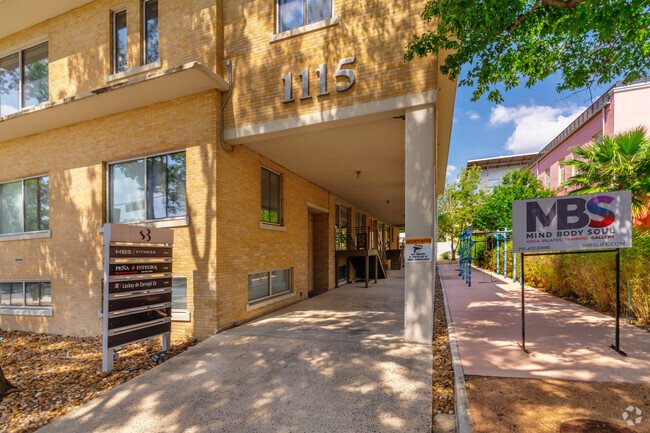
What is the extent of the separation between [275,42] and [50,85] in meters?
6.81

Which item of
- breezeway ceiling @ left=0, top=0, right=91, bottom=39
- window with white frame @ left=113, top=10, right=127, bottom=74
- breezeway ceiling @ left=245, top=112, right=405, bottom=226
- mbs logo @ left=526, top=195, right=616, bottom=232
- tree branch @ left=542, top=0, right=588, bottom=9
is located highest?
breezeway ceiling @ left=0, top=0, right=91, bottom=39

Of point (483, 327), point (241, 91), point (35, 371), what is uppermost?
point (241, 91)

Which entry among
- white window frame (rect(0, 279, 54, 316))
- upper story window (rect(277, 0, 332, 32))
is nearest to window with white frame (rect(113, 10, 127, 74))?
upper story window (rect(277, 0, 332, 32))

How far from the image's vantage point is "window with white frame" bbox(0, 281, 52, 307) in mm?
8734

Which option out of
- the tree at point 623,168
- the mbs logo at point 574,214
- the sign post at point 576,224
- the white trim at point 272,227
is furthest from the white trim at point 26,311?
the tree at point 623,168

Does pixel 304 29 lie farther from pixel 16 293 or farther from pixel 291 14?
pixel 16 293

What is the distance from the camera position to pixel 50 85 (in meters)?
8.80

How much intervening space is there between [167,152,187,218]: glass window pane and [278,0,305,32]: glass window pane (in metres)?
3.79

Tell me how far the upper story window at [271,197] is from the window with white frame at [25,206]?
603 cm

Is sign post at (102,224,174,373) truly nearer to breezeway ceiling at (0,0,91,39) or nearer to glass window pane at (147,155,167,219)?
glass window pane at (147,155,167,219)

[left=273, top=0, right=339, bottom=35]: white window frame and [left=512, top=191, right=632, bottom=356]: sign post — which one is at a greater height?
[left=273, top=0, right=339, bottom=35]: white window frame

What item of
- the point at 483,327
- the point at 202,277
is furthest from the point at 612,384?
the point at 202,277

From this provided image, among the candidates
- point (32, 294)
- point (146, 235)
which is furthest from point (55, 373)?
point (32, 294)

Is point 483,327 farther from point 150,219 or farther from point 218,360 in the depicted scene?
point 150,219
